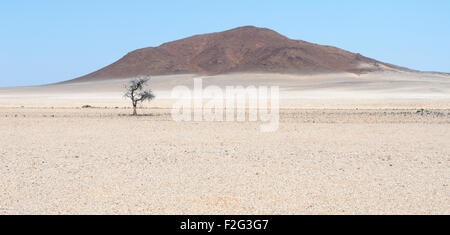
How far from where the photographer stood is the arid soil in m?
7.49

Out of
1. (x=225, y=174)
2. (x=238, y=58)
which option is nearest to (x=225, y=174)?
(x=225, y=174)

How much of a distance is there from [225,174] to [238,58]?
147 meters

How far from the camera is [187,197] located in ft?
26.3

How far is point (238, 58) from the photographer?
156m

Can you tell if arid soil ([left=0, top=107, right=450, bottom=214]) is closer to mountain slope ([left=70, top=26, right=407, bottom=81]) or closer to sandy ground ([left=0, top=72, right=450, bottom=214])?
sandy ground ([left=0, top=72, right=450, bottom=214])

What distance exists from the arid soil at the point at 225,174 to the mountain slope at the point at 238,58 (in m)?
118

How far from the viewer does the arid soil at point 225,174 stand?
749 cm

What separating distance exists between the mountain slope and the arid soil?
11765 cm

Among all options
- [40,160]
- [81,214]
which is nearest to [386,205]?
[81,214]

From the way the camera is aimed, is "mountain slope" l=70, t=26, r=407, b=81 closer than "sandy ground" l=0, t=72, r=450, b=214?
No

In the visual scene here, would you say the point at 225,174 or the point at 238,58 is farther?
the point at 238,58

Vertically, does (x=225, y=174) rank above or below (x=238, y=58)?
below

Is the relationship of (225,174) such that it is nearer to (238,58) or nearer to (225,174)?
(225,174)

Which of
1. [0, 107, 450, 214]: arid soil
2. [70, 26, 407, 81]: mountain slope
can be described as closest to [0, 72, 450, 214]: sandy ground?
[0, 107, 450, 214]: arid soil
